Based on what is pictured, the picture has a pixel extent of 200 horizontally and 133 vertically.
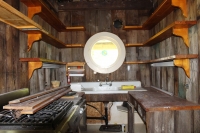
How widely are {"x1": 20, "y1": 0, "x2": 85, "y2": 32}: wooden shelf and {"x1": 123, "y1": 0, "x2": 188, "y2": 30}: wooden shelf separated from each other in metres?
1.29

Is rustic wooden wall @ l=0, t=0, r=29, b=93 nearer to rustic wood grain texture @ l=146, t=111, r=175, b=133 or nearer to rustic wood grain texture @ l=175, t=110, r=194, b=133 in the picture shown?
rustic wood grain texture @ l=146, t=111, r=175, b=133

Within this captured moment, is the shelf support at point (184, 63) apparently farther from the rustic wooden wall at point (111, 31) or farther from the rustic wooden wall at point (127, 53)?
the rustic wooden wall at point (111, 31)

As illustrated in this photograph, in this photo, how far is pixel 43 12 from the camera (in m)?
2.44

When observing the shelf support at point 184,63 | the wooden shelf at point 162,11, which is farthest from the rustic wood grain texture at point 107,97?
the wooden shelf at point 162,11

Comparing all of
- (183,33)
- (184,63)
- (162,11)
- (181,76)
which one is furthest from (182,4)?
(181,76)

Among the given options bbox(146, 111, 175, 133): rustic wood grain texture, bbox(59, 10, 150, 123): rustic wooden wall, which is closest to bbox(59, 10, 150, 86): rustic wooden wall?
bbox(59, 10, 150, 123): rustic wooden wall

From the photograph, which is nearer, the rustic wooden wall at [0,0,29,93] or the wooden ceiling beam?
the rustic wooden wall at [0,0,29,93]

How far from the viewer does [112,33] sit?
138 inches

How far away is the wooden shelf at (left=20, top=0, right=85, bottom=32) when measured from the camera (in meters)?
2.13

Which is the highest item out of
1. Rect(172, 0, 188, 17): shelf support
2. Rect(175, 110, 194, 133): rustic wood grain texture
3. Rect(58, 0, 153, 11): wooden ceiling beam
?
Rect(58, 0, 153, 11): wooden ceiling beam

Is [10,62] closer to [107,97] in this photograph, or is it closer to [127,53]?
[107,97]

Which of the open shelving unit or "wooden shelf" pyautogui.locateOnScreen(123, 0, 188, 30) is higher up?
"wooden shelf" pyautogui.locateOnScreen(123, 0, 188, 30)

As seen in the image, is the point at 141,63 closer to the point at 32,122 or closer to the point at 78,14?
the point at 78,14

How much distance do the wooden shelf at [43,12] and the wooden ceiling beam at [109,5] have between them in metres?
0.46
